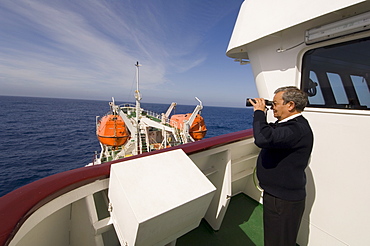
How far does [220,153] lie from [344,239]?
1.50m

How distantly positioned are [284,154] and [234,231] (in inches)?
58.6

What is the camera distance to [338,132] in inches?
64.8

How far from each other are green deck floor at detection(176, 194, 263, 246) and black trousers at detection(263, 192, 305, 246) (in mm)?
711

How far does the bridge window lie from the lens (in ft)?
4.89

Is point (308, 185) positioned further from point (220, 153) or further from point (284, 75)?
point (284, 75)

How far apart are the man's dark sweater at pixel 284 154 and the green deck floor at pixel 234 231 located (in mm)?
1077

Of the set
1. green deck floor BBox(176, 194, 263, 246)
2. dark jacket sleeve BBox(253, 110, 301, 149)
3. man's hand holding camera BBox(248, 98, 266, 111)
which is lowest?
green deck floor BBox(176, 194, 263, 246)

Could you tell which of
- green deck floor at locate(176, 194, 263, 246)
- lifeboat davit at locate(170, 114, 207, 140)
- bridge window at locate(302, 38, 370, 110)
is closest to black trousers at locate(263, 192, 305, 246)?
green deck floor at locate(176, 194, 263, 246)

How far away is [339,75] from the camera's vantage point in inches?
65.7

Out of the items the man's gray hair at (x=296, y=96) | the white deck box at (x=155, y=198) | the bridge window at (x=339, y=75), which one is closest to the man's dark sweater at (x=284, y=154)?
the man's gray hair at (x=296, y=96)

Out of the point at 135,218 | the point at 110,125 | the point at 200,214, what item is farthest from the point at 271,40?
the point at 110,125

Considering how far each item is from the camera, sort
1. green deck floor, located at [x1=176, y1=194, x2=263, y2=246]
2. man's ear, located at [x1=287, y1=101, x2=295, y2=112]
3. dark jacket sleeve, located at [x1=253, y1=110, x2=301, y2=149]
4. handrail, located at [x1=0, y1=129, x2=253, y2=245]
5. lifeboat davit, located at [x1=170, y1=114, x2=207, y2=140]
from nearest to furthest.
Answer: handrail, located at [x1=0, y1=129, x2=253, y2=245]
dark jacket sleeve, located at [x1=253, y1=110, x2=301, y2=149]
man's ear, located at [x1=287, y1=101, x2=295, y2=112]
green deck floor, located at [x1=176, y1=194, x2=263, y2=246]
lifeboat davit, located at [x1=170, y1=114, x2=207, y2=140]

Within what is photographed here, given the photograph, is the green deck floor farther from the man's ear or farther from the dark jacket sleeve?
the man's ear

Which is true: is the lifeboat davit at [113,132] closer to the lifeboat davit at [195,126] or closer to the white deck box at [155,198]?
the lifeboat davit at [195,126]
